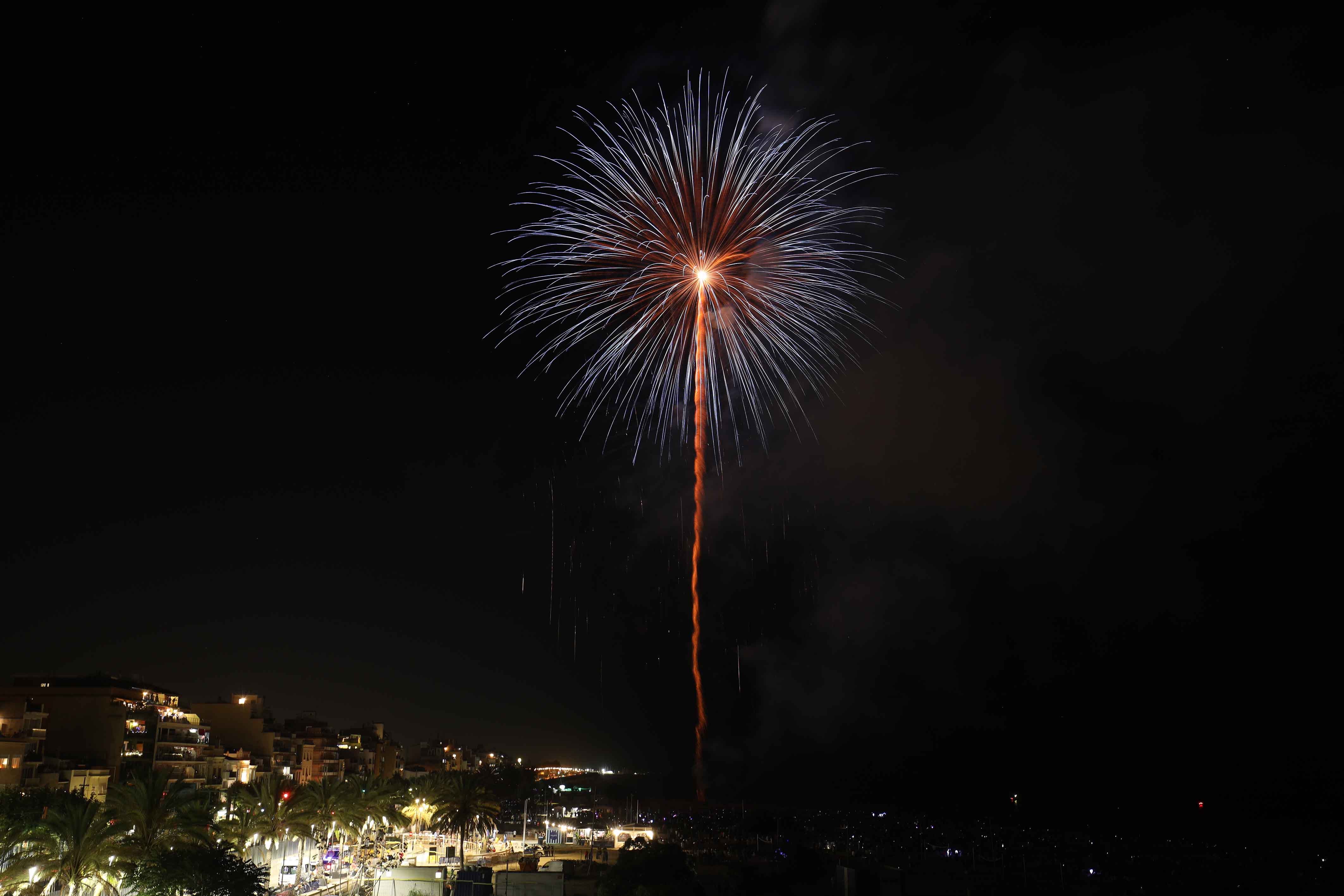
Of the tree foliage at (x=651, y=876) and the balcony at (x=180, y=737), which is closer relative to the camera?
the tree foliage at (x=651, y=876)

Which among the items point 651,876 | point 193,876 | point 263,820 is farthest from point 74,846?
point 651,876

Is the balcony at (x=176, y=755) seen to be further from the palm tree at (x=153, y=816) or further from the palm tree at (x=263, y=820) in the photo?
the palm tree at (x=153, y=816)

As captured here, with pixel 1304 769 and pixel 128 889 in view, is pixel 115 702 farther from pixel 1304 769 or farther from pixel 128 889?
pixel 1304 769

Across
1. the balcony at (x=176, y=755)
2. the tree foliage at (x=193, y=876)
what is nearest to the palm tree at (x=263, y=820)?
the tree foliage at (x=193, y=876)

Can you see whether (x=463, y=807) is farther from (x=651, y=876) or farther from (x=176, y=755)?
(x=651, y=876)

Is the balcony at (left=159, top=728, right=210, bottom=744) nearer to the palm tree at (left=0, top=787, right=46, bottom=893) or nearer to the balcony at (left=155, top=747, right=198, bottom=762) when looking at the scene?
the balcony at (left=155, top=747, right=198, bottom=762)

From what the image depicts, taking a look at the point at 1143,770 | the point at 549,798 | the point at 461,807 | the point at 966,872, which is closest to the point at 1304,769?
the point at 1143,770
